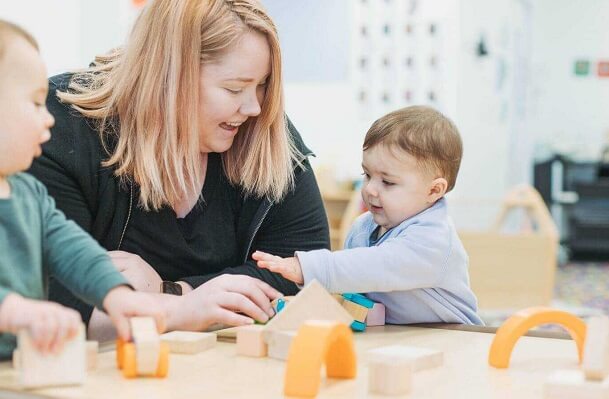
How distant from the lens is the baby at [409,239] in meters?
1.15

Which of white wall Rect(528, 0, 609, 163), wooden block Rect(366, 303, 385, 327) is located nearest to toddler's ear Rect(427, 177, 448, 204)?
wooden block Rect(366, 303, 385, 327)

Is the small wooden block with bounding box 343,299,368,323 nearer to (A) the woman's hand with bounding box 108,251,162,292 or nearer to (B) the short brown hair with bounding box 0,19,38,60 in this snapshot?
(A) the woman's hand with bounding box 108,251,162,292

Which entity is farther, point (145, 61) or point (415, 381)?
point (145, 61)

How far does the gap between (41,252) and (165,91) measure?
52cm

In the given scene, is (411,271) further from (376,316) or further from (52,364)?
(52,364)

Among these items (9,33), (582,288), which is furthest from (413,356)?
(582,288)

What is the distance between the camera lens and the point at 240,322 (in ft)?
3.61

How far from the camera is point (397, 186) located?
1.24 metres

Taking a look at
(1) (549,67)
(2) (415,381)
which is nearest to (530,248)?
(2) (415,381)

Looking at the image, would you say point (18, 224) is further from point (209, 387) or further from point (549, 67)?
point (549, 67)

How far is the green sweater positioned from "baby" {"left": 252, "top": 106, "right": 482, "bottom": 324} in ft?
1.22

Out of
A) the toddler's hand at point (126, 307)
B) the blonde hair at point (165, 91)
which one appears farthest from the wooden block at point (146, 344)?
the blonde hair at point (165, 91)

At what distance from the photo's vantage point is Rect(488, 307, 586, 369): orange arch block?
0.96 metres

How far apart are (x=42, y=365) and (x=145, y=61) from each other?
635mm
